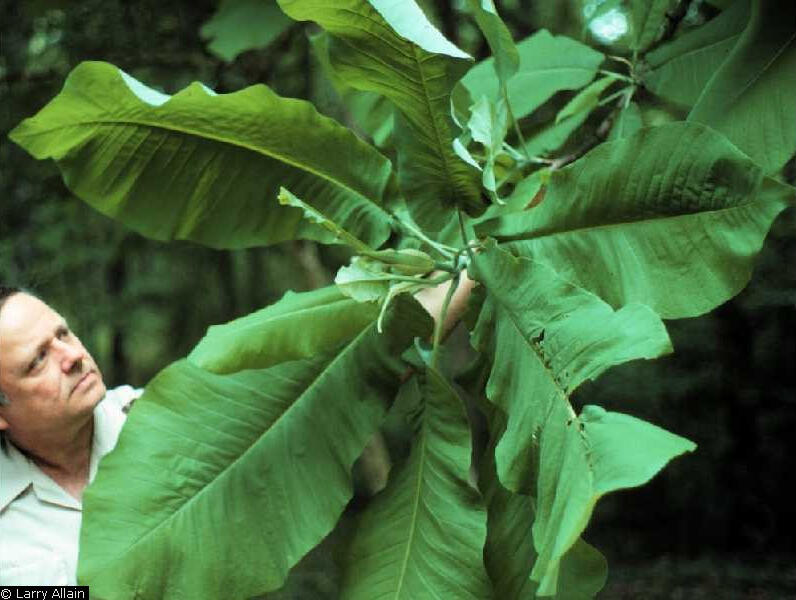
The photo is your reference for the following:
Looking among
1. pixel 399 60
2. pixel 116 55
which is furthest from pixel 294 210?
pixel 116 55

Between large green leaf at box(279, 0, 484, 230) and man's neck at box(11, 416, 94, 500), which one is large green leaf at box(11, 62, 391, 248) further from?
man's neck at box(11, 416, 94, 500)

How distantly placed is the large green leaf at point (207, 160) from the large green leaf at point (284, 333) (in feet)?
0.33

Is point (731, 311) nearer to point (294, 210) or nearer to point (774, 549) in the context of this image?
point (774, 549)

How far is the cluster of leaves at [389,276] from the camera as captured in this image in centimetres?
109

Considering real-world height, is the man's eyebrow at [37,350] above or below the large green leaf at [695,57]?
below

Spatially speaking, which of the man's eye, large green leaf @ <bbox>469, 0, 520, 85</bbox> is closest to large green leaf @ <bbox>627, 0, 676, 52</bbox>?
large green leaf @ <bbox>469, 0, 520, 85</bbox>

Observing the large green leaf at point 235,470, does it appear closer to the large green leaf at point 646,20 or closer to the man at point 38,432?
the man at point 38,432

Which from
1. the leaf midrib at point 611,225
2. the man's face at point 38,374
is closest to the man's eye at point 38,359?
the man's face at point 38,374

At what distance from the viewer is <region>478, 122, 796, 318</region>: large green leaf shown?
1.07 metres

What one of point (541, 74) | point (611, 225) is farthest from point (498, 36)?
point (541, 74)

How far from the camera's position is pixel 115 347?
389cm

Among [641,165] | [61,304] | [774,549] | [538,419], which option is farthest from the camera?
[774,549]

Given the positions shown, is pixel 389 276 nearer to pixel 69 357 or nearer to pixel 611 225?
pixel 611 225

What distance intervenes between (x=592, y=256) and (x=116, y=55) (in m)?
1.98
